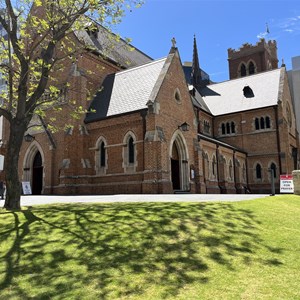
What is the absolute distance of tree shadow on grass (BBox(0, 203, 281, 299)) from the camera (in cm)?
511

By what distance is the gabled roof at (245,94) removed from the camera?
35.6 metres

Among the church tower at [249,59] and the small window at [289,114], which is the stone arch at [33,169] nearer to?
the small window at [289,114]

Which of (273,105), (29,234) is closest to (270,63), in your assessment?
(273,105)

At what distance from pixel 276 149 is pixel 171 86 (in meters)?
16.5

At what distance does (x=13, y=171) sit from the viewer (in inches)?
449

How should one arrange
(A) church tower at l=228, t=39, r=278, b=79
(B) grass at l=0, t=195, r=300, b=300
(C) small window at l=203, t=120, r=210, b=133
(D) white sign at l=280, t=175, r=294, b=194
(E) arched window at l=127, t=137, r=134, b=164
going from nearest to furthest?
(B) grass at l=0, t=195, r=300, b=300 < (D) white sign at l=280, t=175, r=294, b=194 < (E) arched window at l=127, t=137, r=134, b=164 < (C) small window at l=203, t=120, r=210, b=133 < (A) church tower at l=228, t=39, r=278, b=79

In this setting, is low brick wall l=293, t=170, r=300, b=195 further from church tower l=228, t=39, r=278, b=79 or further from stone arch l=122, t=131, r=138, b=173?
church tower l=228, t=39, r=278, b=79

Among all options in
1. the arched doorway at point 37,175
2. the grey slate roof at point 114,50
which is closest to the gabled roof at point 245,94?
the grey slate roof at point 114,50

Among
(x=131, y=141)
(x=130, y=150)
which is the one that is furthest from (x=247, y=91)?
(x=130, y=150)

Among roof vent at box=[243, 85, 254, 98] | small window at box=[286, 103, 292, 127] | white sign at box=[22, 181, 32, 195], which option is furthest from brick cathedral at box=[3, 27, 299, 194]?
roof vent at box=[243, 85, 254, 98]

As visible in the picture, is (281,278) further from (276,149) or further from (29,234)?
(276,149)

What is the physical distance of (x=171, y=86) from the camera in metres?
23.0

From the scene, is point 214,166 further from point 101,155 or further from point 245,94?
point 245,94

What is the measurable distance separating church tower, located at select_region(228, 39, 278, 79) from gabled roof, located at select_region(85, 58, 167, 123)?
109 feet
